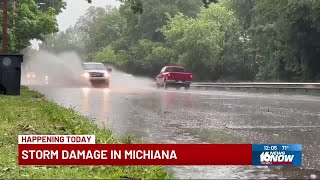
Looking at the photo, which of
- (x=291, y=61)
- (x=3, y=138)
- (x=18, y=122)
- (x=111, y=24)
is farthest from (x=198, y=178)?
(x=111, y=24)

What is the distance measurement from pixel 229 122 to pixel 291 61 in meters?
Result: 33.1

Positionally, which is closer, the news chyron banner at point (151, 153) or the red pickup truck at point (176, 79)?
the news chyron banner at point (151, 153)

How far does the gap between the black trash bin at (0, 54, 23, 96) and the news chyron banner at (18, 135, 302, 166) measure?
1674 cm

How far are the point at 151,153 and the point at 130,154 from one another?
0.75 ft

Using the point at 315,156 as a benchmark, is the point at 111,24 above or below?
above

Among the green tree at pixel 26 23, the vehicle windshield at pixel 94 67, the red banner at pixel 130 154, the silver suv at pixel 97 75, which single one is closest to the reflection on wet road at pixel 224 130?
the red banner at pixel 130 154

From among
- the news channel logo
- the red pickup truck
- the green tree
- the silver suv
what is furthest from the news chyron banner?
the red pickup truck

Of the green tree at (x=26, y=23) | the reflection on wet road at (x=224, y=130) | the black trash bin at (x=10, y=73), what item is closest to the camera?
the reflection on wet road at (x=224, y=130)

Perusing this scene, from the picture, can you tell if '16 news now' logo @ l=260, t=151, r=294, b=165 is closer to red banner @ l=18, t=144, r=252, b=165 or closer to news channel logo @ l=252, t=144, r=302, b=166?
news channel logo @ l=252, t=144, r=302, b=166

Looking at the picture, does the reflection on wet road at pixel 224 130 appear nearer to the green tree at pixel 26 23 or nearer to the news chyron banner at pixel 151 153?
the news chyron banner at pixel 151 153

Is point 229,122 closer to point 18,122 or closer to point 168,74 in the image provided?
point 18,122

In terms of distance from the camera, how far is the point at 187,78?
42938mm

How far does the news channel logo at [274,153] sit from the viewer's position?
594cm

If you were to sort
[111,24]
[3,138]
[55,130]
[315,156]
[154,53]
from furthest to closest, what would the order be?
[111,24] < [154,53] < [55,130] < [3,138] < [315,156]
